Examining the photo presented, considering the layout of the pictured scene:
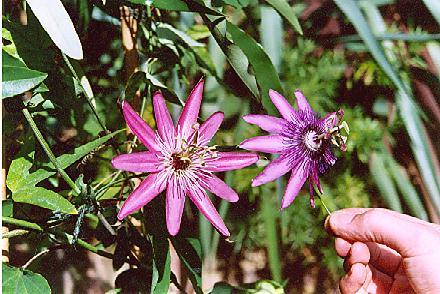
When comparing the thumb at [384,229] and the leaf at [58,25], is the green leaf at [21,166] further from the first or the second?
the thumb at [384,229]

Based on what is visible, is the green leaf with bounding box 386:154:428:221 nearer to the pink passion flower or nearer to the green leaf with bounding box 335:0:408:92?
A: the green leaf with bounding box 335:0:408:92

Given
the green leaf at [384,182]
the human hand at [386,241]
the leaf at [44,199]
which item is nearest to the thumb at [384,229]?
the human hand at [386,241]

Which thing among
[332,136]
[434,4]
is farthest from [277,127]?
[434,4]

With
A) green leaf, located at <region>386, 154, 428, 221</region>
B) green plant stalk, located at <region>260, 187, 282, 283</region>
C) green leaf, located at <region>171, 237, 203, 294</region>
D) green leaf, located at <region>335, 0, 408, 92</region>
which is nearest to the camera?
green leaf, located at <region>171, 237, 203, 294</region>

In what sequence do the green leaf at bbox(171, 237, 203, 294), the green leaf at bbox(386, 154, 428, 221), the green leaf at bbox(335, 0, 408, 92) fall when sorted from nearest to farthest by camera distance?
1. the green leaf at bbox(171, 237, 203, 294)
2. the green leaf at bbox(335, 0, 408, 92)
3. the green leaf at bbox(386, 154, 428, 221)

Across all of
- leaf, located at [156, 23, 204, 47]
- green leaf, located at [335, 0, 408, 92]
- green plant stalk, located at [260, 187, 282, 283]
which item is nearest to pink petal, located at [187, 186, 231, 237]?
leaf, located at [156, 23, 204, 47]

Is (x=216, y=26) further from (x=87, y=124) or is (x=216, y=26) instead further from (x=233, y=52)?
(x=87, y=124)
